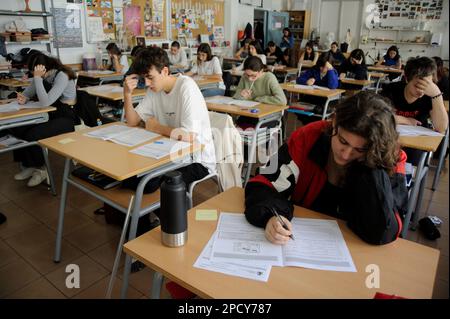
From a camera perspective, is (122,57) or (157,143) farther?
(122,57)

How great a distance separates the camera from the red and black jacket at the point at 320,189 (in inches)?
45.2

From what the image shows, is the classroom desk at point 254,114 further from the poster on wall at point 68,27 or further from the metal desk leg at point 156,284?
the poster on wall at point 68,27

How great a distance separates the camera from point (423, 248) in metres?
1.14

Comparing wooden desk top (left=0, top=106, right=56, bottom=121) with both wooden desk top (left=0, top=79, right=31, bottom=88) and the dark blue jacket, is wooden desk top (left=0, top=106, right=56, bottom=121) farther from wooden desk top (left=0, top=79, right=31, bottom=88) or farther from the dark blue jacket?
the dark blue jacket

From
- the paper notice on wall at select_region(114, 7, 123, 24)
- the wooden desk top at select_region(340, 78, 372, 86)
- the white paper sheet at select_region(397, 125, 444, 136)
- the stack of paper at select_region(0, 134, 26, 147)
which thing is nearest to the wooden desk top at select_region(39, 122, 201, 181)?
the stack of paper at select_region(0, 134, 26, 147)

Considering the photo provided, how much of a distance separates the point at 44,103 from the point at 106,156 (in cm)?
160

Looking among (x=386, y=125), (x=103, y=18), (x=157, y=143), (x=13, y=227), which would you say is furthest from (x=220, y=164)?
(x=103, y=18)

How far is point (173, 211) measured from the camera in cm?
108

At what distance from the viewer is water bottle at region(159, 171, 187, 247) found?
1.06 meters

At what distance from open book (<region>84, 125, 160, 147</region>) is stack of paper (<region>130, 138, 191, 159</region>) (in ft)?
0.31

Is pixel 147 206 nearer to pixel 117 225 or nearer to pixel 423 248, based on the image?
pixel 117 225

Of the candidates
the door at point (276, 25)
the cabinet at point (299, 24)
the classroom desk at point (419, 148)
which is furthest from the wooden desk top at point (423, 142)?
the cabinet at point (299, 24)
